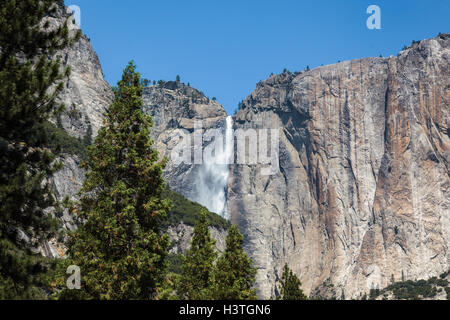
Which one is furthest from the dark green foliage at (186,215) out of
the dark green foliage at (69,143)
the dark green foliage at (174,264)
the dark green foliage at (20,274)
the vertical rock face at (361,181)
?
the dark green foliage at (20,274)

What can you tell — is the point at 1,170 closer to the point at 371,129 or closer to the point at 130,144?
the point at 130,144

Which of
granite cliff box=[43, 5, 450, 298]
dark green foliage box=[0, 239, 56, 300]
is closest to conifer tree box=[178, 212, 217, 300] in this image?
dark green foliage box=[0, 239, 56, 300]

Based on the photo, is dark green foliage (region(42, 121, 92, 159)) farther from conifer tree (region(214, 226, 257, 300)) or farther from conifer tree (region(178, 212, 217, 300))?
conifer tree (region(178, 212, 217, 300))

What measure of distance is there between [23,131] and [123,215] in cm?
587

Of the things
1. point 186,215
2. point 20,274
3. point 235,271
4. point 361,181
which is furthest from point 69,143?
point 20,274

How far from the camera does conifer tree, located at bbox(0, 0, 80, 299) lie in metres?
24.6

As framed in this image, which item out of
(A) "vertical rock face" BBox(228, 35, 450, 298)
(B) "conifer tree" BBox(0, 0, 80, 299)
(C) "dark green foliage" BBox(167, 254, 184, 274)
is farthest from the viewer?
(A) "vertical rock face" BBox(228, 35, 450, 298)

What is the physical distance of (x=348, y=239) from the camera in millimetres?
178125

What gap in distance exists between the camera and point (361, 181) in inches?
7205

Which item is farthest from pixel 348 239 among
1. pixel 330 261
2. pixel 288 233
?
pixel 288 233

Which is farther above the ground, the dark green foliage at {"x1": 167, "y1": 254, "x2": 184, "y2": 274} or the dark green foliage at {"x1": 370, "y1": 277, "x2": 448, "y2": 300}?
the dark green foliage at {"x1": 167, "y1": 254, "x2": 184, "y2": 274}

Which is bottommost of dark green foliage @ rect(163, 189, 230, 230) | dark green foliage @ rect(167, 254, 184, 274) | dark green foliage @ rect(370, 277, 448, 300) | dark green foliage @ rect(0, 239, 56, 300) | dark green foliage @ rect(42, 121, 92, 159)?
dark green foliage @ rect(0, 239, 56, 300)

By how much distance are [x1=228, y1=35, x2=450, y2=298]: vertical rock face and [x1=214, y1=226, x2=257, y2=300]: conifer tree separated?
12333 cm

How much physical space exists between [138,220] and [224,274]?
63.4 feet
